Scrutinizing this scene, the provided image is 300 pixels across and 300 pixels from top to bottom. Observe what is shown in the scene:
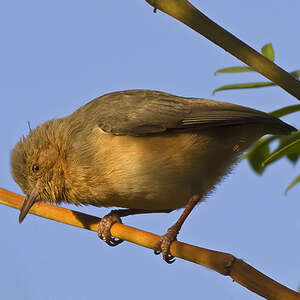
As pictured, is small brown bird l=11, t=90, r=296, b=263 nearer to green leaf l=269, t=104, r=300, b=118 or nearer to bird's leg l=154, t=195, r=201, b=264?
bird's leg l=154, t=195, r=201, b=264

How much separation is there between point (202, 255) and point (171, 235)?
1.65 metres

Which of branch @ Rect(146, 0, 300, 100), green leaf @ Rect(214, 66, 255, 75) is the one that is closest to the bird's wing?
green leaf @ Rect(214, 66, 255, 75)

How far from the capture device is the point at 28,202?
4.10 metres

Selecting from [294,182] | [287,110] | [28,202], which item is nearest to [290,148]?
[287,110]

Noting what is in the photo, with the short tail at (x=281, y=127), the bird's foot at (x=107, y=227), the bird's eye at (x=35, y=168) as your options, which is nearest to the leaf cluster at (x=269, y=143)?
the short tail at (x=281, y=127)

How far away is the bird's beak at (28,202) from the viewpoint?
3.85m

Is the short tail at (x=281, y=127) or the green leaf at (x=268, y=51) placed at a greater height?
the short tail at (x=281, y=127)

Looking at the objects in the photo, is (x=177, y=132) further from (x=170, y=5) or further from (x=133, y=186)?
(x=170, y=5)

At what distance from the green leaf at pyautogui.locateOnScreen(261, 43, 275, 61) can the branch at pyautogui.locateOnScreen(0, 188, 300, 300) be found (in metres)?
1.11

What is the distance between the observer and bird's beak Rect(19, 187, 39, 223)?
12.6ft

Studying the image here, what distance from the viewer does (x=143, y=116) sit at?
4.26 metres

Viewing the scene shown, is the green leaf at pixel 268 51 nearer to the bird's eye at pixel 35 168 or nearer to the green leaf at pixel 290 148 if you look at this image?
the green leaf at pixel 290 148

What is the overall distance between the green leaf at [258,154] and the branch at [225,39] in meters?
0.98

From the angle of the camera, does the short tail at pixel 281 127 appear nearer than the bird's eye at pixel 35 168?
Yes
